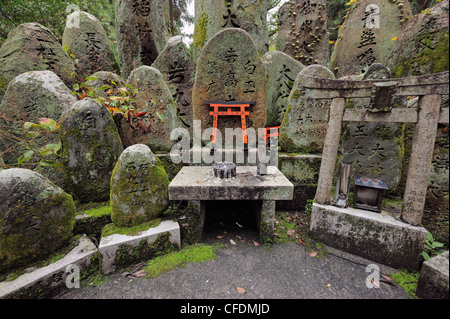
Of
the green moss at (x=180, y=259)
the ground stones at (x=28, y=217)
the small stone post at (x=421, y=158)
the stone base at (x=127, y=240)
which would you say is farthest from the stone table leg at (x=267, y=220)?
the ground stones at (x=28, y=217)

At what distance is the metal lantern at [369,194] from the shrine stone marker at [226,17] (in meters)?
6.28

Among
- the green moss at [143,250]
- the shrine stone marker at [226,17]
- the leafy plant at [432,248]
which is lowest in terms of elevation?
the green moss at [143,250]

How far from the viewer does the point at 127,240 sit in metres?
2.34

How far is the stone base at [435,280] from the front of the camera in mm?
1813

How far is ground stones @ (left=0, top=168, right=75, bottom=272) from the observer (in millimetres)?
1883

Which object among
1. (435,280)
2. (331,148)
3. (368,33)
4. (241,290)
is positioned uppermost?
(368,33)

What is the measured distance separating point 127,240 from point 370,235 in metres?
3.38

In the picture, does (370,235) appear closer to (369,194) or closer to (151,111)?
(369,194)

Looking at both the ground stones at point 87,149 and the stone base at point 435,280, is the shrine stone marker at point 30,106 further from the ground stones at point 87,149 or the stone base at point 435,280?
the stone base at point 435,280

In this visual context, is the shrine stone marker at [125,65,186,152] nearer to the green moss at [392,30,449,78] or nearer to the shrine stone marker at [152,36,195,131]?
the shrine stone marker at [152,36,195,131]

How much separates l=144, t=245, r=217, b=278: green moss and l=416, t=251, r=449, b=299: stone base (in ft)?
8.05

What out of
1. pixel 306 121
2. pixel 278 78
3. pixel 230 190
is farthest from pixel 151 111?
pixel 278 78

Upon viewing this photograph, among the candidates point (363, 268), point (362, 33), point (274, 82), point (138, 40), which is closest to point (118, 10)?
point (138, 40)

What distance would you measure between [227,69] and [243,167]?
7.55 ft
